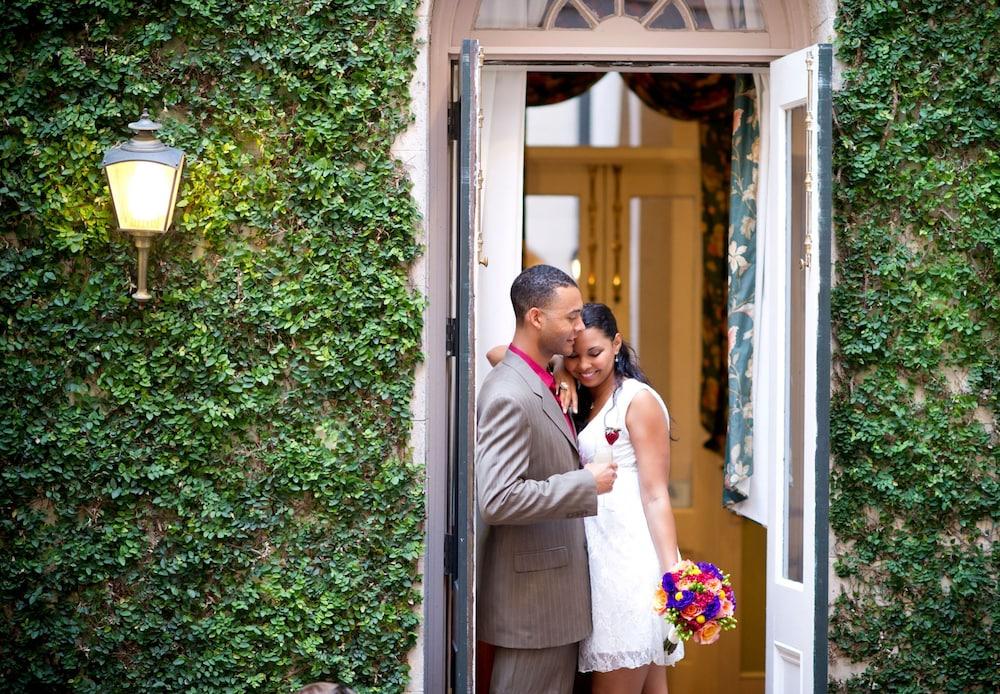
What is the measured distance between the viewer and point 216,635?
14.5ft

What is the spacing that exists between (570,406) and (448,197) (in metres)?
1.02

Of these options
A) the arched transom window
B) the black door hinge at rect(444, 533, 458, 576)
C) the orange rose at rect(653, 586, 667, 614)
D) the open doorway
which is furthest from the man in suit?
the open doorway

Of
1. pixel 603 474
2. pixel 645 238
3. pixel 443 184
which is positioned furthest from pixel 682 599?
pixel 645 238

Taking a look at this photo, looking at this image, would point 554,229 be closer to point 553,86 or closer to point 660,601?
point 553,86

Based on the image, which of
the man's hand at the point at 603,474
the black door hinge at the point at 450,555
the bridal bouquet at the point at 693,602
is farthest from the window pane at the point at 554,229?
the bridal bouquet at the point at 693,602

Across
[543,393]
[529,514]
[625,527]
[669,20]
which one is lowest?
[625,527]

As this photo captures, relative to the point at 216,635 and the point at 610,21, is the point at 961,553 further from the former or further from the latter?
the point at 216,635

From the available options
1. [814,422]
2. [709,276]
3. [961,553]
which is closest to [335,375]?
[814,422]

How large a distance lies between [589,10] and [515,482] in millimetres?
2133

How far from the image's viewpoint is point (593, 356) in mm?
4246

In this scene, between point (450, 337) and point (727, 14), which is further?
point (727, 14)

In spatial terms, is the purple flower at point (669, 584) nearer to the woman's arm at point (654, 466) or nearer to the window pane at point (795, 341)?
the woman's arm at point (654, 466)

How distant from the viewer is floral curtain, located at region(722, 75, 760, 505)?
4801mm

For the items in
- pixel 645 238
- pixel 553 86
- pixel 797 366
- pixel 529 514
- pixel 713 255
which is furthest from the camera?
pixel 645 238
